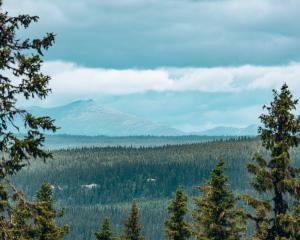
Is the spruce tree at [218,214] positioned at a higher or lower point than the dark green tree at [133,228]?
higher

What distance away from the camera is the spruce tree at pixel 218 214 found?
40469 millimetres

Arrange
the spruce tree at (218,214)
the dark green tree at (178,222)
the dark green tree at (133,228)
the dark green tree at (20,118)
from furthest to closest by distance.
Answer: the dark green tree at (133,228) → the dark green tree at (178,222) → the spruce tree at (218,214) → the dark green tree at (20,118)

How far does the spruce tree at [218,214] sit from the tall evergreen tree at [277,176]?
382 inches

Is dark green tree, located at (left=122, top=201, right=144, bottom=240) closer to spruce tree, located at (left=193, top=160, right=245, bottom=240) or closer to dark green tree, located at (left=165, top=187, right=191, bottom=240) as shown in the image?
dark green tree, located at (left=165, top=187, right=191, bottom=240)

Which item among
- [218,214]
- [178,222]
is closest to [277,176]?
[218,214]

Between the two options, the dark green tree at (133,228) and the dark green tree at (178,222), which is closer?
the dark green tree at (178,222)

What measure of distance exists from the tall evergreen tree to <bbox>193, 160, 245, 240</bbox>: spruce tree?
31.8ft

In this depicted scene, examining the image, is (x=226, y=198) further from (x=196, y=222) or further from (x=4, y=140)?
(x=4, y=140)

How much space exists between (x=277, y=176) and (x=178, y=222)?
62.8 feet

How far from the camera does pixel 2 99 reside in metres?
20.6

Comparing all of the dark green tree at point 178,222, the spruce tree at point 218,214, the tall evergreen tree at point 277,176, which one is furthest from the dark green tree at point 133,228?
the tall evergreen tree at point 277,176

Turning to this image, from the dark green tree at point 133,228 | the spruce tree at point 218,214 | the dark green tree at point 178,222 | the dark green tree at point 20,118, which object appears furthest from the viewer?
the dark green tree at point 133,228

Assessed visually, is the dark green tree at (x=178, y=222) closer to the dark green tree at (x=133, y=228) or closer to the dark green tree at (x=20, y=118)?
the dark green tree at (x=133, y=228)

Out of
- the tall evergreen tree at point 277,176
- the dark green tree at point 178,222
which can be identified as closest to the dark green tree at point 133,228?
the dark green tree at point 178,222
